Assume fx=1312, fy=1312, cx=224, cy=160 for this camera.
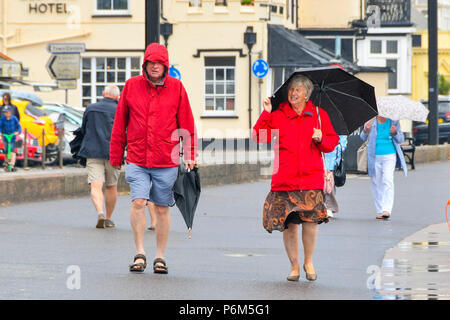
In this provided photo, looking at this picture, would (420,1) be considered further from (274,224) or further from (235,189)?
(274,224)

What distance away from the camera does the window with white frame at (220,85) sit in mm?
41562

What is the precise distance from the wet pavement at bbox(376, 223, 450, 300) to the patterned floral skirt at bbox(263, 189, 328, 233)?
2.43 ft

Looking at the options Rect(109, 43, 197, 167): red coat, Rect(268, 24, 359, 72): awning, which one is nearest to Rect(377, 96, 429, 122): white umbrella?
Rect(109, 43, 197, 167): red coat

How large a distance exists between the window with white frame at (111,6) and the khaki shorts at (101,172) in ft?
87.7

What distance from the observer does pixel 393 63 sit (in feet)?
196

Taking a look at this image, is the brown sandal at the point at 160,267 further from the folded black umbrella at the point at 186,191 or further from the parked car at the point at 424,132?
the parked car at the point at 424,132

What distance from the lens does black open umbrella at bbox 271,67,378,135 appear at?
433 inches

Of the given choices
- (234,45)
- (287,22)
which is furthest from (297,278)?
(287,22)

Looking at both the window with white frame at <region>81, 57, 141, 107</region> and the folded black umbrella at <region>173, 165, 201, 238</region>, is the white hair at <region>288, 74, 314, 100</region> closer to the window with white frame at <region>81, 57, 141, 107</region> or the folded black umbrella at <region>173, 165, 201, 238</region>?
the folded black umbrella at <region>173, 165, 201, 238</region>

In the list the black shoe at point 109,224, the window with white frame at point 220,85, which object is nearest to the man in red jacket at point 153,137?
the black shoe at point 109,224

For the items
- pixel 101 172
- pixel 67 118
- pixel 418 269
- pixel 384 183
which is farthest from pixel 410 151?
pixel 418 269

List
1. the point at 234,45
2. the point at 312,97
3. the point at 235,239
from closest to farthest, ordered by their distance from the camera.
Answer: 1. the point at 312,97
2. the point at 235,239
3. the point at 234,45

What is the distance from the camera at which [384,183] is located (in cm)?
1695
